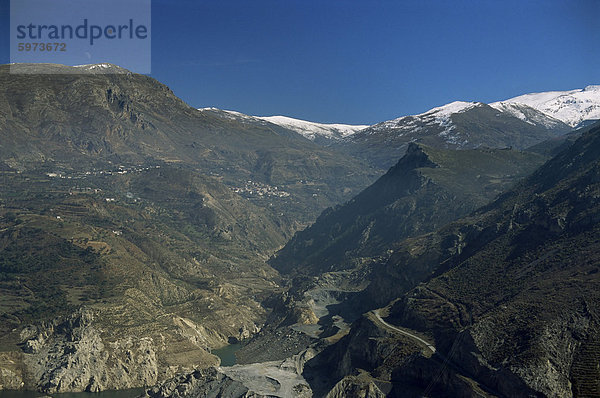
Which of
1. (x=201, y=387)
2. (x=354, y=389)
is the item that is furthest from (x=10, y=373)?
(x=354, y=389)

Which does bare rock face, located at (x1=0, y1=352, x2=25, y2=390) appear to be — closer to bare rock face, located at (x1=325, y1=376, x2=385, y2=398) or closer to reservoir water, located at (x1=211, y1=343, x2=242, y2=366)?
reservoir water, located at (x1=211, y1=343, x2=242, y2=366)

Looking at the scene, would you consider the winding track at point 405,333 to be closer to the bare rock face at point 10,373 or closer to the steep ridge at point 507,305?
the steep ridge at point 507,305

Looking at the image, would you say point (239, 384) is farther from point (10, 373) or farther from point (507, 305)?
point (10, 373)

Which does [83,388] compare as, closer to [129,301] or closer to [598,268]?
[129,301]

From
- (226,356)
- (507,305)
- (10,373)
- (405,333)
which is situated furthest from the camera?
(226,356)

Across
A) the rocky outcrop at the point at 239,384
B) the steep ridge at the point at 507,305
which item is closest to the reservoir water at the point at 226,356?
the rocky outcrop at the point at 239,384

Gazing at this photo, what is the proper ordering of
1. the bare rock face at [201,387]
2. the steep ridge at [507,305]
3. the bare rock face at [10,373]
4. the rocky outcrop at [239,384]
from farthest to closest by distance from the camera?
the bare rock face at [10,373], the bare rock face at [201,387], the rocky outcrop at [239,384], the steep ridge at [507,305]

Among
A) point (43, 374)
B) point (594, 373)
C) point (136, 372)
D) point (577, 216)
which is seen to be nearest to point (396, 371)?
point (594, 373)

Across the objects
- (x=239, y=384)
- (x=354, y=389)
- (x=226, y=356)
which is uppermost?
(x=354, y=389)
